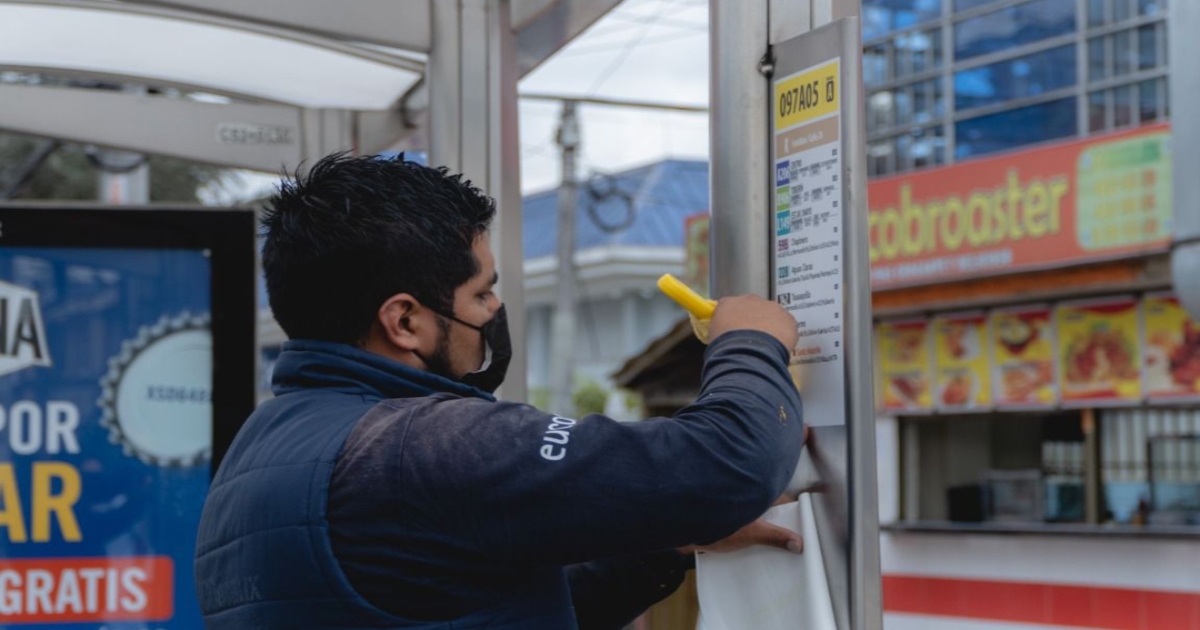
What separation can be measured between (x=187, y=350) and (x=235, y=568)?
218 cm

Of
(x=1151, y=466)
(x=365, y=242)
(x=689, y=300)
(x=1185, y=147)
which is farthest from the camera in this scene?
(x=1151, y=466)

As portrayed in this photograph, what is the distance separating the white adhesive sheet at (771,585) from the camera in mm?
2244

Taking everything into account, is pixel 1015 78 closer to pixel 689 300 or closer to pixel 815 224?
pixel 815 224

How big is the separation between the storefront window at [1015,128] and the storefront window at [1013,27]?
649mm

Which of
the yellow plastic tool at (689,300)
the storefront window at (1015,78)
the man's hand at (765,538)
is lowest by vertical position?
the man's hand at (765,538)

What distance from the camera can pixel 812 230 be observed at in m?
2.29

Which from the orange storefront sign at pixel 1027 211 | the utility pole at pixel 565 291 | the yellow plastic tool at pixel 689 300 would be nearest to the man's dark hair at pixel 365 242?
the yellow plastic tool at pixel 689 300

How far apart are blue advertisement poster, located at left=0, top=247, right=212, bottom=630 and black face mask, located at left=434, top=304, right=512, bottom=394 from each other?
211 centimetres

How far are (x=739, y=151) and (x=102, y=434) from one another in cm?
231

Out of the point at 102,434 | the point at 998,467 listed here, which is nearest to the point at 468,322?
the point at 102,434

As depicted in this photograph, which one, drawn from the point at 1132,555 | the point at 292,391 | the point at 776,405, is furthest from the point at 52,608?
the point at 1132,555

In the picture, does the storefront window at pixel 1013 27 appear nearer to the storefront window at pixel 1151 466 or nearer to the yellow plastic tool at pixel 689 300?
the storefront window at pixel 1151 466

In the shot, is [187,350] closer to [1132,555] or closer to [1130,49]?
[1132,555]

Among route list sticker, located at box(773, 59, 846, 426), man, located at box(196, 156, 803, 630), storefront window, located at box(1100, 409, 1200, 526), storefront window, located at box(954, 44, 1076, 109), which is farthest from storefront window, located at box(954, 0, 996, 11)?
man, located at box(196, 156, 803, 630)
